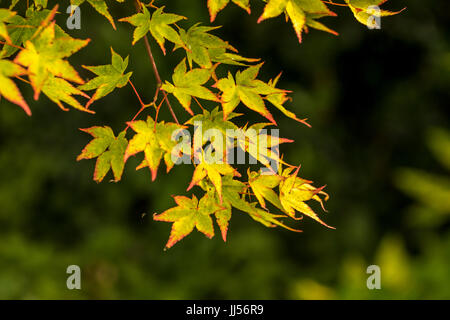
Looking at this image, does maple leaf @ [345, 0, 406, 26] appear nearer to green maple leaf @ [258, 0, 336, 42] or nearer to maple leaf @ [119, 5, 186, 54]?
green maple leaf @ [258, 0, 336, 42]

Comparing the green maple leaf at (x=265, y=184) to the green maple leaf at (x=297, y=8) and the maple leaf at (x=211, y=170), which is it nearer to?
the maple leaf at (x=211, y=170)

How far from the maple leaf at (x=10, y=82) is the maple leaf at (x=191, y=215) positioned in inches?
11.3

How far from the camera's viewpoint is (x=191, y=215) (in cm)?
91

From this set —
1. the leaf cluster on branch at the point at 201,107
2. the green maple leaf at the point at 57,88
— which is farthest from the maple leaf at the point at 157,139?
the green maple leaf at the point at 57,88

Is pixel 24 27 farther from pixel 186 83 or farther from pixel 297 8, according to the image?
pixel 297 8

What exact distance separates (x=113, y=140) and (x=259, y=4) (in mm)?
2097

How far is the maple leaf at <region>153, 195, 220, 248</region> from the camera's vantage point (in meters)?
0.90

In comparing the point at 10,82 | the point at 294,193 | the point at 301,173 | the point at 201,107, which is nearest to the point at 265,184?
the point at 294,193

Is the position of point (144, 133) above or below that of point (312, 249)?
below

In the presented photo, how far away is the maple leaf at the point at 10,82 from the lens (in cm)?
71

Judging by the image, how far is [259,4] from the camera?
112 inches

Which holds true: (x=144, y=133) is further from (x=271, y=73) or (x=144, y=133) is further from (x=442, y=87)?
(x=442, y=87)

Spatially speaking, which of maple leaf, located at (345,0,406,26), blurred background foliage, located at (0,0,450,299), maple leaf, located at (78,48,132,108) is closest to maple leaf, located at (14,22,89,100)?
maple leaf, located at (78,48,132,108)

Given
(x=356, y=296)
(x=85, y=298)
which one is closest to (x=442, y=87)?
(x=356, y=296)
